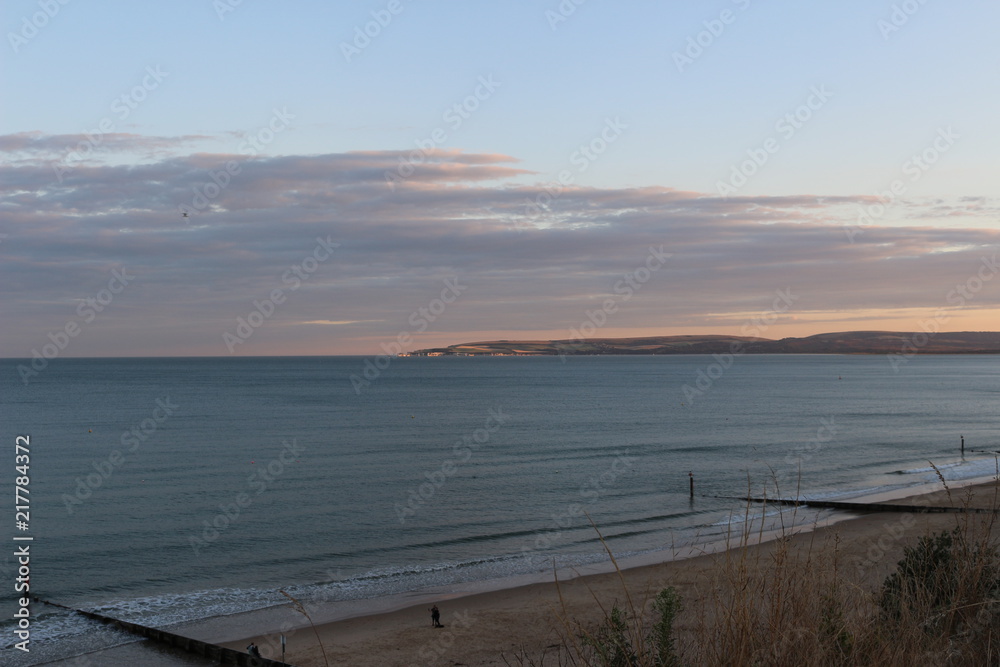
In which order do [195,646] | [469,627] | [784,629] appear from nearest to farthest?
[784,629], [195,646], [469,627]

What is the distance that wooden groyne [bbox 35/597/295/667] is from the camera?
1738cm

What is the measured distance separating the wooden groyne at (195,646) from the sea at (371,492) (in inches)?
15.7

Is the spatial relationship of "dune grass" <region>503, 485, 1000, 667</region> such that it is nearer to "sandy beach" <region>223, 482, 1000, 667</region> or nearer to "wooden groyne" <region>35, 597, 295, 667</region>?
"sandy beach" <region>223, 482, 1000, 667</region>

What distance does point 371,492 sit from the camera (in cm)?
4028

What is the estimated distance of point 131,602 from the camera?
23.7 m

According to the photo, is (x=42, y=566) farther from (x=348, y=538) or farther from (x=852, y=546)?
(x=852, y=546)

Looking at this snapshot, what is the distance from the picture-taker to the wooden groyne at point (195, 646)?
1738 centimetres

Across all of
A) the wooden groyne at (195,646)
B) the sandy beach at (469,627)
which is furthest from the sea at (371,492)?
the sandy beach at (469,627)

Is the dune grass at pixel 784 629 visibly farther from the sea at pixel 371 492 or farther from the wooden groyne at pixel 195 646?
the wooden groyne at pixel 195 646

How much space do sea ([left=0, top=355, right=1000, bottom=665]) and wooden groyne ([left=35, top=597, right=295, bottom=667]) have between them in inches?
15.7

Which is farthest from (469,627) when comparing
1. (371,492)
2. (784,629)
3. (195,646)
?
(371,492)

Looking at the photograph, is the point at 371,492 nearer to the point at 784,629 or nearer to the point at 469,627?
the point at 469,627

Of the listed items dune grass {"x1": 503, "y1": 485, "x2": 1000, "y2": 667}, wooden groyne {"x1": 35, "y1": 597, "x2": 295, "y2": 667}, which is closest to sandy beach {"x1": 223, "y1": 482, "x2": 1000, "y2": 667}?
wooden groyne {"x1": 35, "y1": 597, "x2": 295, "y2": 667}

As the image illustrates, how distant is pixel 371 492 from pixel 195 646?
2134cm
